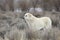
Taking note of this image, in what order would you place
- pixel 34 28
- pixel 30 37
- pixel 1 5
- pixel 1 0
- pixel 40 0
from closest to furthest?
1. pixel 30 37
2. pixel 34 28
3. pixel 1 5
4. pixel 1 0
5. pixel 40 0

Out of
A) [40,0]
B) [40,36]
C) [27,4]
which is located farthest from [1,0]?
[40,36]

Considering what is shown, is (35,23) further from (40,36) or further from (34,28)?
(40,36)

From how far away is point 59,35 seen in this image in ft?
22.6

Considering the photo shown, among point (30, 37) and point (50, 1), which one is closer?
point (30, 37)

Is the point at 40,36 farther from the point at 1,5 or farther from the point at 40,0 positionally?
the point at 40,0

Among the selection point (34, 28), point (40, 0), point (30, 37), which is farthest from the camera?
point (40, 0)

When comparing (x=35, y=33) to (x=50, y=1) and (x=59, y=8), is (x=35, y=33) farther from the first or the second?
(x=50, y=1)

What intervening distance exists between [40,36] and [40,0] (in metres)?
15.4

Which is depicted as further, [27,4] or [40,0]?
[40,0]

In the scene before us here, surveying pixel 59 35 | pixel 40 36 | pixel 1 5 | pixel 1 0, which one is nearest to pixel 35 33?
pixel 40 36

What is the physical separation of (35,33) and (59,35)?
803mm

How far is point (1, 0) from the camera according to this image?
20.4 m

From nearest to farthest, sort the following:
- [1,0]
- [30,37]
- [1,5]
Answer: [30,37] → [1,5] → [1,0]

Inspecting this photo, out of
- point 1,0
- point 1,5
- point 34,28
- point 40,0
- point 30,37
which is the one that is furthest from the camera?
point 40,0
